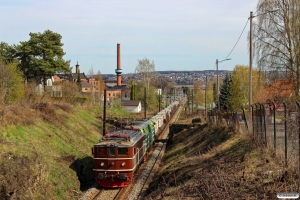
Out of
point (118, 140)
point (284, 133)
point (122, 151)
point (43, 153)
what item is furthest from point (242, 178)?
point (43, 153)

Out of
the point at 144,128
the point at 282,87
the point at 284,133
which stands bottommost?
the point at 144,128

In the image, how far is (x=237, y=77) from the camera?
56.2 m

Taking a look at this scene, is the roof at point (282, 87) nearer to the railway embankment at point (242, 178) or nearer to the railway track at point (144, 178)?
the railway embankment at point (242, 178)

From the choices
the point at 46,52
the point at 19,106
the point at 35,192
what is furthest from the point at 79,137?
the point at 46,52

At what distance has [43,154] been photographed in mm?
19172

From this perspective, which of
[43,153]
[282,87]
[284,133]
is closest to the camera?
[284,133]

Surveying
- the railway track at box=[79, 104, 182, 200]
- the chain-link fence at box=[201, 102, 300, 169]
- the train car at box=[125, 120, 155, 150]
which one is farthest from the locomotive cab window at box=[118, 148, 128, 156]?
the train car at box=[125, 120, 155, 150]

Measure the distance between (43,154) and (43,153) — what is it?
24cm

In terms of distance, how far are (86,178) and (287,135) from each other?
1277 centimetres

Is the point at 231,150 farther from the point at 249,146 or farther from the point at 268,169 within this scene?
the point at 268,169

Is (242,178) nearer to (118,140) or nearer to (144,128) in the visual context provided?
(118,140)

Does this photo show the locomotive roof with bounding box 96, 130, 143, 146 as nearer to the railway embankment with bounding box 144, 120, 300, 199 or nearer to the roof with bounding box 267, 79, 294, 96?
the railway embankment with bounding box 144, 120, 300, 199

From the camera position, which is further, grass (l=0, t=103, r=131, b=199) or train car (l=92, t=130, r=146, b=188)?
train car (l=92, t=130, r=146, b=188)

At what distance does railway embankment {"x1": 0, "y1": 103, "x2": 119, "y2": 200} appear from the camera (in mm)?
13977
